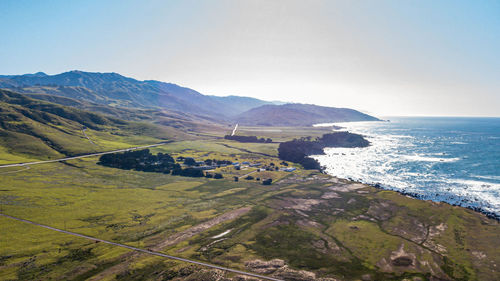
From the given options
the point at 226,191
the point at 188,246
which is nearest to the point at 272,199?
the point at 226,191

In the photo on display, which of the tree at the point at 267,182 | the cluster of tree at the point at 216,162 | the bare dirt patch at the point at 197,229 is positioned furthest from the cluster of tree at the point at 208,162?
the bare dirt patch at the point at 197,229

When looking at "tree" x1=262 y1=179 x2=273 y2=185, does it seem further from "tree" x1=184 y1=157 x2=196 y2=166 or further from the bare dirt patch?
"tree" x1=184 y1=157 x2=196 y2=166

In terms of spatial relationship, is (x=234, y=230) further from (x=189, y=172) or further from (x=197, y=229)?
(x=189, y=172)

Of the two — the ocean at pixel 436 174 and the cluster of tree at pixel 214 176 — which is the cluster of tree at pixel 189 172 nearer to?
the cluster of tree at pixel 214 176

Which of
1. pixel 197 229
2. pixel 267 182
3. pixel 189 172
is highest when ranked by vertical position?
pixel 189 172

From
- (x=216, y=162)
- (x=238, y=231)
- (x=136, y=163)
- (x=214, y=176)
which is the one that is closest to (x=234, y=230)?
(x=238, y=231)

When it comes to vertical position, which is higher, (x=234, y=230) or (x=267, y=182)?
(x=267, y=182)

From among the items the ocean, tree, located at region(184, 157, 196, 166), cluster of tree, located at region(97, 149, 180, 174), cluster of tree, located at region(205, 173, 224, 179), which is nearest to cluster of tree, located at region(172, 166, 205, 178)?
cluster of tree, located at region(205, 173, 224, 179)

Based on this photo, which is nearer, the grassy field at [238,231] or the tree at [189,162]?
the grassy field at [238,231]
